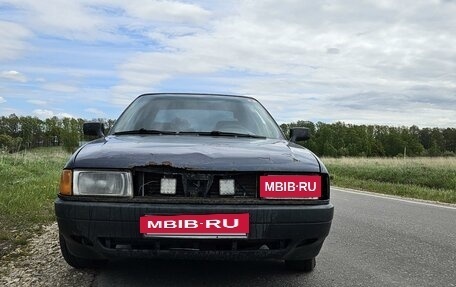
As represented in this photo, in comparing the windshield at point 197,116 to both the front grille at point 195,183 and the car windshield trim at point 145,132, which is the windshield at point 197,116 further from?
the front grille at point 195,183

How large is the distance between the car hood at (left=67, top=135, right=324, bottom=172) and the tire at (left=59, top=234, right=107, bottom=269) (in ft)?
2.57

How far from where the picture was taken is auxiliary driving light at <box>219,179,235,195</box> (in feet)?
9.49

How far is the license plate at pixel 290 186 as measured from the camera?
2.90m

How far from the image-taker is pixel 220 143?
342 centimetres

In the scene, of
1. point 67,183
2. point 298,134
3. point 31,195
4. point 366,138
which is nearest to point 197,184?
point 67,183

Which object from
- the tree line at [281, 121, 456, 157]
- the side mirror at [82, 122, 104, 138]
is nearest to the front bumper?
the side mirror at [82, 122, 104, 138]

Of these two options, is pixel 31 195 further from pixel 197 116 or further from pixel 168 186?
pixel 168 186

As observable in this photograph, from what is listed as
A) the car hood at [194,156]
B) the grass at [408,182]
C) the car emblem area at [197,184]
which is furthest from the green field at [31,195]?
the car emblem area at [197,184]

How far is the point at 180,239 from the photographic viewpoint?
2.82 metres

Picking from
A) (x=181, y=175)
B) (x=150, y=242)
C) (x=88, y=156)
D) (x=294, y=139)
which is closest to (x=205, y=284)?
(x=150, y=242)

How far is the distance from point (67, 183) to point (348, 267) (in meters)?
2.40

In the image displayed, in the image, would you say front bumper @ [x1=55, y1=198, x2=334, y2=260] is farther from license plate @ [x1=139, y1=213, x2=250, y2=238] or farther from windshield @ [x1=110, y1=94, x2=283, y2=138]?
windshield @ [x1=110, y1=94, x2=283, y2=138]

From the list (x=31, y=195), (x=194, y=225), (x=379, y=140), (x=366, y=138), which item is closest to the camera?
(x=194, y=225)

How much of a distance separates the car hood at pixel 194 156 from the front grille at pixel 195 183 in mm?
56
